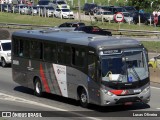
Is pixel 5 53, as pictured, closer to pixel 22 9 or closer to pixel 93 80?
pixel 93 80

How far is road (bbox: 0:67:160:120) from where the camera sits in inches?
715

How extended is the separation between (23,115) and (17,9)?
210 ft

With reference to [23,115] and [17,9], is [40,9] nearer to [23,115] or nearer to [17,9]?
[17,9]

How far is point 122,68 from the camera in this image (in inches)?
728

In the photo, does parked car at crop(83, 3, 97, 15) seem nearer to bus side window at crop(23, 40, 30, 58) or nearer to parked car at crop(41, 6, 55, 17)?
parked car at crop(41, 6, 55, 17)

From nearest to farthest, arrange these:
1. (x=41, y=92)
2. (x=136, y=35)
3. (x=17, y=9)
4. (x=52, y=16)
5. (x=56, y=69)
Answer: (x=56, y=69), (x=41, y=92), (x=136, y=35), (x=52, y=16), (x=17, y=9)

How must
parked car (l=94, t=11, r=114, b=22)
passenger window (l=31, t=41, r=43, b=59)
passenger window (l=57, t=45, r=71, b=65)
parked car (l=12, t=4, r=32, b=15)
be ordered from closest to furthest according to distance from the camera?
1. passenger window (l=57, t=45, r=71, b=65)
2. passenger window (l=31, t=41, r=43, b=59)
3. parked car (l=94, t=11, r=114, b=22)
4. parked car (l=12, t=4, r=32, b=15)

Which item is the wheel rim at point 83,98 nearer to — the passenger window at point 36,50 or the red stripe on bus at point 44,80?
the red stripe on bus at point 44,80

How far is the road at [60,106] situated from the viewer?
18.2 m

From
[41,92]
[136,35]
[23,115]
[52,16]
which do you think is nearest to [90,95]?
[23,115]

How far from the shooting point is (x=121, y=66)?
1850cm

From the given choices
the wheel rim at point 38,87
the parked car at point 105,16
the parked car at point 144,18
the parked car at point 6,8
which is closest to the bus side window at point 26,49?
the wheel rim at point 38,87

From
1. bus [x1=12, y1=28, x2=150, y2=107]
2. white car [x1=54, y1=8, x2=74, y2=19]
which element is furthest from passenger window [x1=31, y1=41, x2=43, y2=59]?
white car [x1=54, y1=8, x2=74, y2=19]

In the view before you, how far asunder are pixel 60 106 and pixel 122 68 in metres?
3.01
